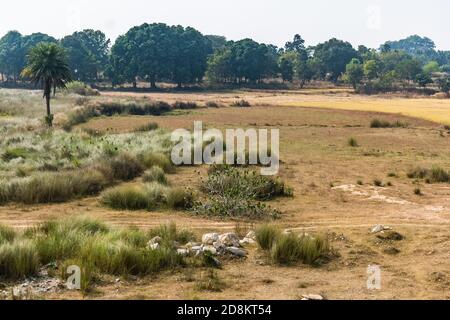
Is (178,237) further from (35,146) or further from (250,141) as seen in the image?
(250,141)

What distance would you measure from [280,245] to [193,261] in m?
1.92

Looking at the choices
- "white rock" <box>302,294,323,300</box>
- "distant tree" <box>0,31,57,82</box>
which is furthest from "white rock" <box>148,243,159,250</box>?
"distant tree" <box>0,31,57,82</box>

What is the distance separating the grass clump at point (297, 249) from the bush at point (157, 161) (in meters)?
12.8

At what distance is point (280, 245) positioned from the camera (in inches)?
454

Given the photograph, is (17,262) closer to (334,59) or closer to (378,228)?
(378,228)

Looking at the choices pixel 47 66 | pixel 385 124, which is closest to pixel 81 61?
pixel 47 66

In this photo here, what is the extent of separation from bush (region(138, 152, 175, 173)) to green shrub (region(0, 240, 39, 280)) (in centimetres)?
1384

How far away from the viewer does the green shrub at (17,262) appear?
9.73 m

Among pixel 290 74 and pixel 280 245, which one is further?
pixel 290 74

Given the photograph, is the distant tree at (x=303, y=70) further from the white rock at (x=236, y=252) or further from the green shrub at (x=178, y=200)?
the white rock at (x=236, y=252)

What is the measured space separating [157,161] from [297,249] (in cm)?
1388

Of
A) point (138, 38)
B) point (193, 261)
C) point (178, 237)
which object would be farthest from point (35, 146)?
point (138, 38)

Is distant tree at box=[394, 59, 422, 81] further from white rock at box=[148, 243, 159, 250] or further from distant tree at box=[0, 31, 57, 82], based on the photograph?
white rock at box=[148, 243, 159, 250]
